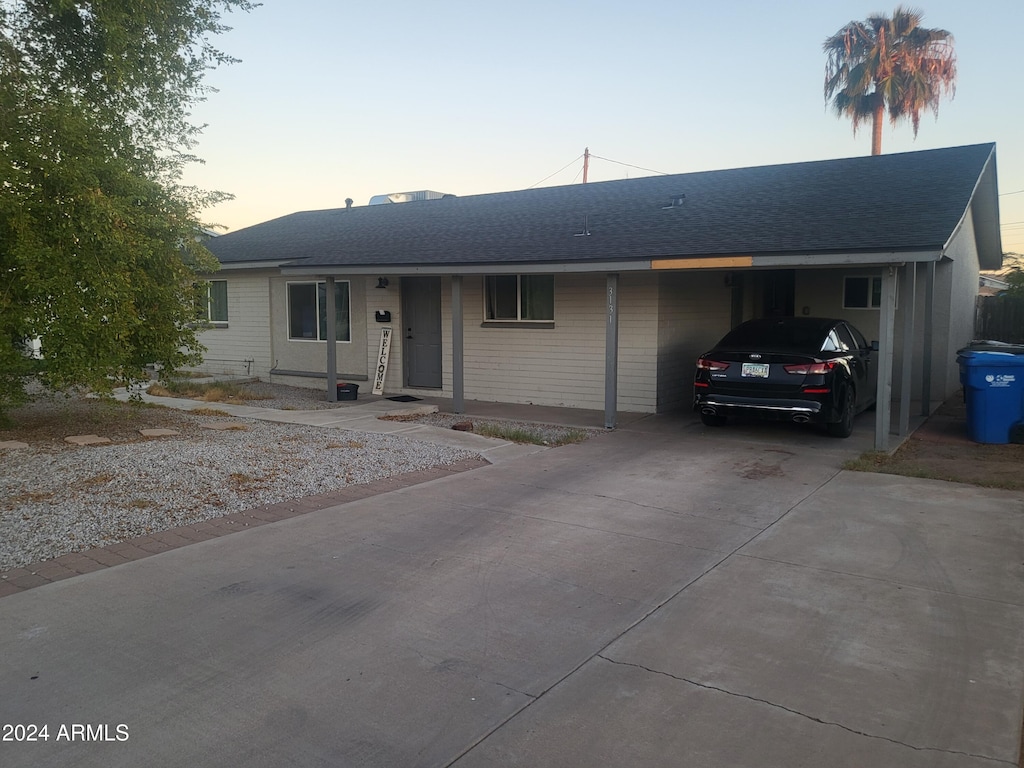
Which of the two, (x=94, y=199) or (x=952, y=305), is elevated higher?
(x=94, y=199)

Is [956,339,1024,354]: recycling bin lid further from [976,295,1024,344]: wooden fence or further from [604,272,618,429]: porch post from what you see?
[976,295,1024,344]: wooden fence

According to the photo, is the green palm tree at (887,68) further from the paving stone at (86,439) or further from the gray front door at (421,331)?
the paving stone at (86,439)

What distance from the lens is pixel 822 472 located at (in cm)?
848

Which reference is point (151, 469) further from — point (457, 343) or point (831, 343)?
point (831, 343)

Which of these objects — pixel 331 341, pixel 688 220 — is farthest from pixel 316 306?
pixel 688 220

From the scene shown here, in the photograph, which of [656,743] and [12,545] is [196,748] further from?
[12,545]

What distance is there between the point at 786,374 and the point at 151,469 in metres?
7.18

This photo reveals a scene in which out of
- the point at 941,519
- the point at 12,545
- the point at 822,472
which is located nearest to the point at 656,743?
the point at 941,519

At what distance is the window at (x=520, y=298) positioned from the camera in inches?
523

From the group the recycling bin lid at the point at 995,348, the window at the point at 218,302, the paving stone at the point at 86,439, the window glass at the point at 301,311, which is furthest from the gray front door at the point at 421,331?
the recycling bin lid at the point at 995,348

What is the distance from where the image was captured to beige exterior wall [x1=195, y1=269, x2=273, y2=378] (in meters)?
17.1

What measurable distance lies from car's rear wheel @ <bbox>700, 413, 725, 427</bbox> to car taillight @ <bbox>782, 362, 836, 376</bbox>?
157 centimetres

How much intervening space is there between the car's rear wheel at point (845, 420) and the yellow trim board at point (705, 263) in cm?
225

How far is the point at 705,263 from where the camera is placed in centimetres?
956
